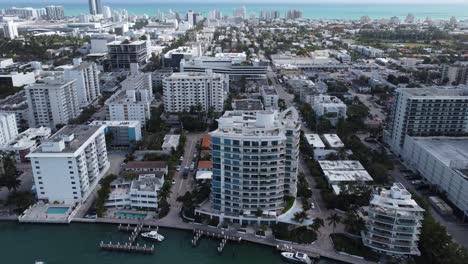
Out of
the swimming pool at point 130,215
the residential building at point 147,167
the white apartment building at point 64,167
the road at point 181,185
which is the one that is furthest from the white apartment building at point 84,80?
the swimming pool at point 130,215

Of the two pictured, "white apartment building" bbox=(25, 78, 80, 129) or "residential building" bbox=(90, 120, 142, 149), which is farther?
"white apartment building" bbox=(25, 78, 80, 129)

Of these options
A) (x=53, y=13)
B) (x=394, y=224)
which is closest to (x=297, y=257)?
(x=394, y=224)

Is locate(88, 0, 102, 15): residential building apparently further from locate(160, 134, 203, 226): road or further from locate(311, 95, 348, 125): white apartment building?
locate(311, 95, 348, 125): white apartment building

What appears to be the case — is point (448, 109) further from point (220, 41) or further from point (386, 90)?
point (220, 41)

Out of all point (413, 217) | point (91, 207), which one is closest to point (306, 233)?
point (413, 217)

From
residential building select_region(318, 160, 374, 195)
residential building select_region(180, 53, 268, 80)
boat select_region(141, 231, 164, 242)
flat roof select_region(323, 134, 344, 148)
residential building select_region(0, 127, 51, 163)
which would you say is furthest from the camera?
residential building select_region(180, 53, 268, 80)

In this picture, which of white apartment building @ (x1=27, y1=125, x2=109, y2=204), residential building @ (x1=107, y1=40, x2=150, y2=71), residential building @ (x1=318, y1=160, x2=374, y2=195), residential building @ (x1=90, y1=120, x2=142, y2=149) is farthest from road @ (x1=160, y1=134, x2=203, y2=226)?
residential building @ (x1=107, y1=40, x2=150, y2=71)
